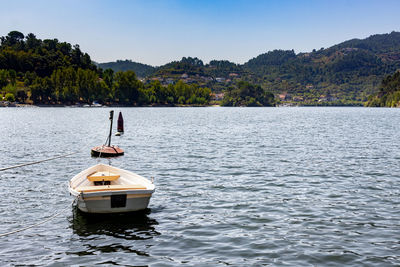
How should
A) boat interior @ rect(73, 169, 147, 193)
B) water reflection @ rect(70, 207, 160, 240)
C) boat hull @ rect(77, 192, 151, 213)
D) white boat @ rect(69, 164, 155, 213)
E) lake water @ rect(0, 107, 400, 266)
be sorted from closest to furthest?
lake water @ rect(0, 107, 400, 266)
water reflection @ rect(70, 207, 160, 240)
white boat @ rect(69, 164, 155, 213)
boat hull @ rect(77, 192, 151, 213)
boat interior @ rect(73, 169, 147, 193)

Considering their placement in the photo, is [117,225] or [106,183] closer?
[117,225]

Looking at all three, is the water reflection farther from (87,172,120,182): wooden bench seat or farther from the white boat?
(87,172,120,182): wooden bench seat

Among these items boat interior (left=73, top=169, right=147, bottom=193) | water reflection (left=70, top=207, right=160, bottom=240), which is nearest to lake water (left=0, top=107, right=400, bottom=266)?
water reflection (left=70, top=207, right=160, bottom=240)

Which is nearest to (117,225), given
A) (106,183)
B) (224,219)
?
(106,183)

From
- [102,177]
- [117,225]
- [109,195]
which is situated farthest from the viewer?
[102,177]

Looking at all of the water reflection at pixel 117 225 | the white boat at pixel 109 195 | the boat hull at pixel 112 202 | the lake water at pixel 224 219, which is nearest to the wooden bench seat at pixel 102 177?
the white boat at pixel 109 195

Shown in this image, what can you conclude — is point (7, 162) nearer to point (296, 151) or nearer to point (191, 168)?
point (191, 168)

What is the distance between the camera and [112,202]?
59.6ft

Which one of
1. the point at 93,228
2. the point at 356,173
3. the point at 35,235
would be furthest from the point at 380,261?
the point at 356,173

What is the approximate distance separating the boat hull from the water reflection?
0.48m

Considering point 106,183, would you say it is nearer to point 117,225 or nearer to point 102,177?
point 102,177

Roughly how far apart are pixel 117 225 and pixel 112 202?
1121mm

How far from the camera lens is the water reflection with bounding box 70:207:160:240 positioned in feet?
55.1

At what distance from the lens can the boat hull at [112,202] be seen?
59.2ft
